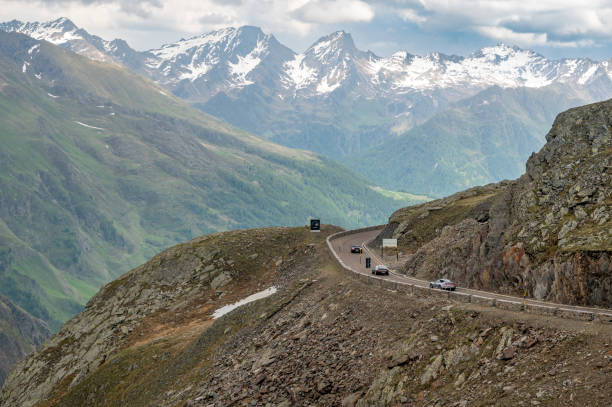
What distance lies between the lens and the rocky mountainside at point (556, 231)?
40.2 metres

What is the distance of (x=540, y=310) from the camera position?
34.8 meters

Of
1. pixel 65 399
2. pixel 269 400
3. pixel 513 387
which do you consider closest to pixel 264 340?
pixel 269 400

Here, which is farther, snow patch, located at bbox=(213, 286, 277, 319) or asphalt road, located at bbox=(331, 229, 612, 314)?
snow patch, located at bbox=(213, 286, 277, 319)

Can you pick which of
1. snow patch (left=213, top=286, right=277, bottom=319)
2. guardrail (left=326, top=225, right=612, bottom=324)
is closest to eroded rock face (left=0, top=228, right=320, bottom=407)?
snow patch (left=213, top=286, right=277, bottom=319)

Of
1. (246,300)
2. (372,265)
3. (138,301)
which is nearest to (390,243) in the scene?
(372,265)

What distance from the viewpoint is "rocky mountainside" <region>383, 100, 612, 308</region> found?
4022 cm

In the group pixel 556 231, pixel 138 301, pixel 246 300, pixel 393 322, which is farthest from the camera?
Answer: pixel 138 301

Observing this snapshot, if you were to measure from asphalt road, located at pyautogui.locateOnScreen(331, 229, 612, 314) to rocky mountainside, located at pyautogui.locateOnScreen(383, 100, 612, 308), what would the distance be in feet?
5.23

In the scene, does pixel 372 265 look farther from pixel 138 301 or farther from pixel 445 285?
pixel 138 301

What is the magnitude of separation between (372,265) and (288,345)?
3025cm

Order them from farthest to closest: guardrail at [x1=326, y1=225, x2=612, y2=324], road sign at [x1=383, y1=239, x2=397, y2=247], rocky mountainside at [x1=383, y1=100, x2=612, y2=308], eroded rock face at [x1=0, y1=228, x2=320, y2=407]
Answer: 1. eroded rock face at [x1=0, y1=228, x2=320, y2=407]
2. road sign at [x1=383, y1=239, x2=397, y2=247]
3. rocky mountainside at [x1=383, y1=100, x2=612, y2=308]
4. guardrail at [x1=326, y1=225, x2=612, y2=324]

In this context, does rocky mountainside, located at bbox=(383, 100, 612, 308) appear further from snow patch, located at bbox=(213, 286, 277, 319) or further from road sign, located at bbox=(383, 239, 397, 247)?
snow patch, located at bbox=(213, 286, 277, 319)

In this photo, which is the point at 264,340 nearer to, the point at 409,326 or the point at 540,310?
the point at 409,326

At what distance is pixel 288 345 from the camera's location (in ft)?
158
